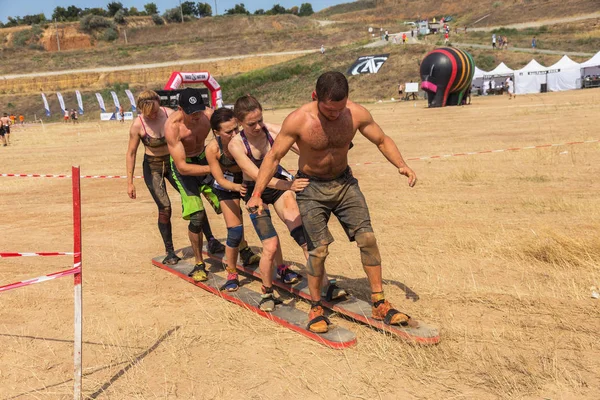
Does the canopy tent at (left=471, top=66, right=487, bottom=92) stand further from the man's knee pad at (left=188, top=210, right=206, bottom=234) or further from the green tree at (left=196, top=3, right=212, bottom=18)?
the green tree at (left=196, top=3, right=212, bottom=18)

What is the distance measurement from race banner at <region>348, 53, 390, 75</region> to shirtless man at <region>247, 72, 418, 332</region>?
48237 mm

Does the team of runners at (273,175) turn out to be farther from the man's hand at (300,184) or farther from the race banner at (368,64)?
the race banner at (368,64)

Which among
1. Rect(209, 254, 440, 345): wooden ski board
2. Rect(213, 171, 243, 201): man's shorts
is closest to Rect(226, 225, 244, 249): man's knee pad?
Rect(213, 171, 243, 201): man's shorts

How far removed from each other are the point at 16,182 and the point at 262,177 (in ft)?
41.2

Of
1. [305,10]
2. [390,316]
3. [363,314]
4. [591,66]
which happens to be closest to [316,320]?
[363,314]

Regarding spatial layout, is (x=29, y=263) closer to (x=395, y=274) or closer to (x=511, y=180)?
(x=395, y=274)

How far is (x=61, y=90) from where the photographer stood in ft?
239

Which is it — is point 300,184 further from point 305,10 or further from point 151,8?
point 305,10

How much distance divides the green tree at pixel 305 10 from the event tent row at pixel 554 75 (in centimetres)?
10862

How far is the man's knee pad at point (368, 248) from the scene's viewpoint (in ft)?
15.0

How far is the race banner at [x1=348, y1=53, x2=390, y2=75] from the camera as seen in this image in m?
51.6

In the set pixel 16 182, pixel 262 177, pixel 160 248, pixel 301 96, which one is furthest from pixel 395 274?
pixel 301 96

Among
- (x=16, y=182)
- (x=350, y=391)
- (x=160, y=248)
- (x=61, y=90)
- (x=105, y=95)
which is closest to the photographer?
(x=350, y=391)

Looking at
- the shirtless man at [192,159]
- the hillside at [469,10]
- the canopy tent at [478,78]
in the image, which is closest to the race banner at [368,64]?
the canopy tent at [478,78]
